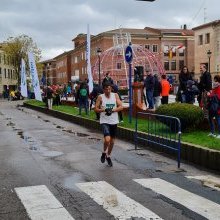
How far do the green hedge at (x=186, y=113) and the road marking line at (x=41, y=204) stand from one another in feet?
19.5

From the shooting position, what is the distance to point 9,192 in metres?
7.63

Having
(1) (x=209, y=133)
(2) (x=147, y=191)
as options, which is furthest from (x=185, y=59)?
(2) (x=147, y=191)

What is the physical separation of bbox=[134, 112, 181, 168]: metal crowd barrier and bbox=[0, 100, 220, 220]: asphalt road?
414 mm

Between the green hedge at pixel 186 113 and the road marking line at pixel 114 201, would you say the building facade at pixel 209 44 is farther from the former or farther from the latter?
the road marking line at pixel 114 201

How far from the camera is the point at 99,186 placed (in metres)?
8.04

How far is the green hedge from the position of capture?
13070mm

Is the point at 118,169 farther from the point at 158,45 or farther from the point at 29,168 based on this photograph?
the point at 158,45

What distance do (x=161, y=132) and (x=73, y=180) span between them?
4275mm

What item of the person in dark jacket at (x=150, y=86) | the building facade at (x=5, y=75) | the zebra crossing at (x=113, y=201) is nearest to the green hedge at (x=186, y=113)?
the zebra crossing at (x=113, y=201)

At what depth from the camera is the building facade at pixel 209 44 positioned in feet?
203

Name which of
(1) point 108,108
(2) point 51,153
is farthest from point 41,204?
(2) point 51,153

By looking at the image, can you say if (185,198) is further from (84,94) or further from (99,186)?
(84,94)

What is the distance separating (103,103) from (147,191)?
297cm

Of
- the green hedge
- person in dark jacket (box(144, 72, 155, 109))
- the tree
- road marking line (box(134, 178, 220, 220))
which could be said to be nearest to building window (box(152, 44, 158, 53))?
the tree
